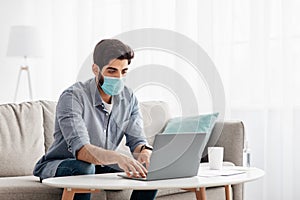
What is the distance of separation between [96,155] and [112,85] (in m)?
0.33

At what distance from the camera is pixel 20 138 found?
118 inches

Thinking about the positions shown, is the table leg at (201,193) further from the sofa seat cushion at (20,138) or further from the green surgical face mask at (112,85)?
the sofa seat cushion at (20,138)

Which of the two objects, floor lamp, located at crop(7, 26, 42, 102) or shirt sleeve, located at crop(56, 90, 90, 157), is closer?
shirt sleeve, located at crop(56, 90, 90, 157)

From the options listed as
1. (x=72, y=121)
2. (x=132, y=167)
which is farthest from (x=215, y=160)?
(x=72, y=121)

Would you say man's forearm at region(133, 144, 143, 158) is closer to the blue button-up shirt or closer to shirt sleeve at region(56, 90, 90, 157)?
the blue button-up shirt

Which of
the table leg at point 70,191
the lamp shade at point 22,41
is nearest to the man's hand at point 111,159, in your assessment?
the table leg at point 70,191

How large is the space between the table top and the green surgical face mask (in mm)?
396

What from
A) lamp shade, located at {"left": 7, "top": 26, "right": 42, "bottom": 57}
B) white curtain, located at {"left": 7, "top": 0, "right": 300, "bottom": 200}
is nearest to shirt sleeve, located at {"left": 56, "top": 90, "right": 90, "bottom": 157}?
white curtain, located at {"left": 7, "top": 0, "right": 300, "bottom": 200}

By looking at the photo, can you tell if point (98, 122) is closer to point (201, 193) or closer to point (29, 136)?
point (201, 193)

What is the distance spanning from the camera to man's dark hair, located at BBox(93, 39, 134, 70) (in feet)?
7.63

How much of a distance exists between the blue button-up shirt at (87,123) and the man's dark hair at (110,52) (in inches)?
5.1

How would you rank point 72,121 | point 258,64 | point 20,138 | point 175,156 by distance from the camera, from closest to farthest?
1. point 175,156
2. point 72,121
3. point 20,138
4. point 258,64

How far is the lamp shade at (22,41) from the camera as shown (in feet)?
14.1

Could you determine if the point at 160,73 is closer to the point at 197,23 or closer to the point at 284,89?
the point at 197,23
